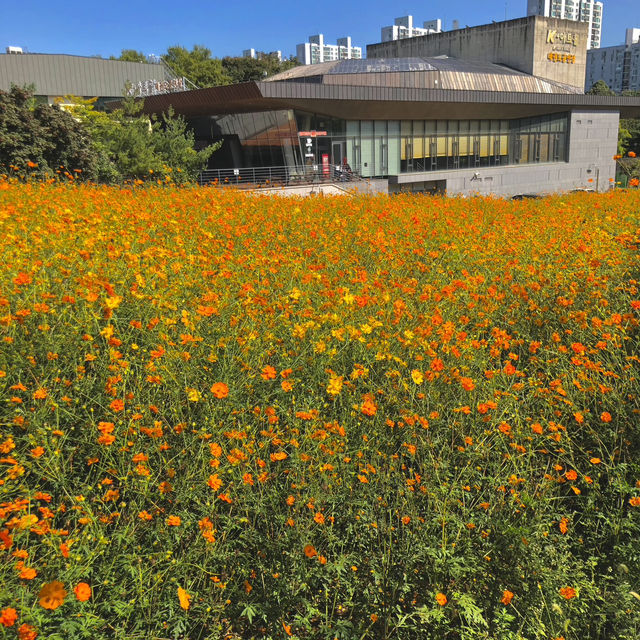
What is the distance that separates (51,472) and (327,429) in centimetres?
137

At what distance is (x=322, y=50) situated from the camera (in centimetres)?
17638

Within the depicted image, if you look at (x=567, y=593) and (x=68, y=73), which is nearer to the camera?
(x=567, y=593)

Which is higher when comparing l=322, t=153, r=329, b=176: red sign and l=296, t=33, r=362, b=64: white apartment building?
l=296, t=33, r=362, b=64: white apartment building

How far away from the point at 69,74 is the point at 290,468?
4434 cm

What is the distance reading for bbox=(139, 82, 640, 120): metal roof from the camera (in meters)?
25.2

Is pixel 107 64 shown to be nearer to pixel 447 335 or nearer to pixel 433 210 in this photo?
pixel 433 210

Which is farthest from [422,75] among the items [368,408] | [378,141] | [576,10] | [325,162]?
[576,10]

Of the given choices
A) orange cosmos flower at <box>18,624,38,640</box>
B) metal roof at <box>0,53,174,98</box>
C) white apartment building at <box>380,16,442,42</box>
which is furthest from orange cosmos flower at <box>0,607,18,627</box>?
white apartment building at <box>380,16,442,42</box>

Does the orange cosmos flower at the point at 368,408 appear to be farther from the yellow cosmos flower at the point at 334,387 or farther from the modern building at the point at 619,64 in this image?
the modern building at the point at 619,64

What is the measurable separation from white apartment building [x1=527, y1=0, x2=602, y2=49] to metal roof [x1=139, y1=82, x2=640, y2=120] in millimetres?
115333

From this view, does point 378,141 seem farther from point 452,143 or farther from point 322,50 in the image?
point 322,50

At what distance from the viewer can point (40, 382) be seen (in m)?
3.09

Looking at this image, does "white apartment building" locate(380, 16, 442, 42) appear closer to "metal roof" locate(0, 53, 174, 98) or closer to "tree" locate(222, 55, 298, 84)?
"tree" locate(222, 55, 298, 84)

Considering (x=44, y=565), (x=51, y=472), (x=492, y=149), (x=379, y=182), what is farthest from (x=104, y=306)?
(x=492, y=149)
